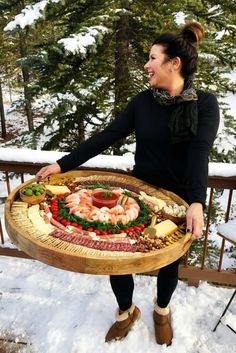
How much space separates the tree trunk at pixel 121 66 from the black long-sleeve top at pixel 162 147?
12.2 ft

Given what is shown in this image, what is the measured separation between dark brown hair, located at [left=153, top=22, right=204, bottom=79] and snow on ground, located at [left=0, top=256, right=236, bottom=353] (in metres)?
2.07

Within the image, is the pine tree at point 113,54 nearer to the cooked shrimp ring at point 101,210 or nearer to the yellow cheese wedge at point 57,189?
the yellow cheese wedge at point 57,189

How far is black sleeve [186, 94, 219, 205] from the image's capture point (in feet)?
6.66

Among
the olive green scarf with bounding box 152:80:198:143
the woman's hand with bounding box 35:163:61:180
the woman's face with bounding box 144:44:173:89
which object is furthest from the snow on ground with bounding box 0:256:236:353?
the woman's face with bounding box 144:44:173:89

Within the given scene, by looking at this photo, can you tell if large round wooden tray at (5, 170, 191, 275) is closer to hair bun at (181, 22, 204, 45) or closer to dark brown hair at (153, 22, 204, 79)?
dark brown hair at (153, 22, 204, 79)

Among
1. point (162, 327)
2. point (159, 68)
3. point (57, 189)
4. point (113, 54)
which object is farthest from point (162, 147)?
point (113, 54)

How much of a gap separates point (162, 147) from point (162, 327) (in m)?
1.48

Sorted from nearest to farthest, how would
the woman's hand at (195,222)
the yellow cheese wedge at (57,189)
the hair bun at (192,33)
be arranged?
the woman's hand at (195,222)
the hair bun at (192,33)
the yellow cheese wedge at (57,189)

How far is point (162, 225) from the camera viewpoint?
1945mm

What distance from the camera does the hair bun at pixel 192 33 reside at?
6.86 feet

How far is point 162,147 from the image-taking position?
2.23m

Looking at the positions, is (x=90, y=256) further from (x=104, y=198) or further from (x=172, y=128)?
(x=172, y=128)

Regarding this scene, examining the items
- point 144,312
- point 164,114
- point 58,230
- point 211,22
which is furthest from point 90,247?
point 211,22

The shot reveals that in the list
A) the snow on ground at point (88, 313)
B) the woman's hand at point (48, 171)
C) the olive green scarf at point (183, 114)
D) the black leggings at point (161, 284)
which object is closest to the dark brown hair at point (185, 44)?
the olive green scarf at point (183, 114)
